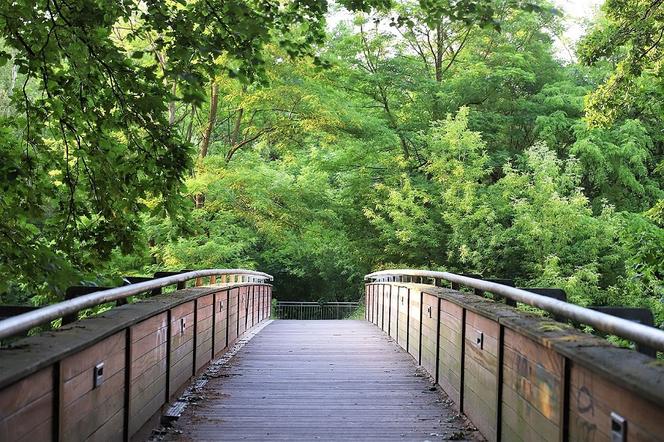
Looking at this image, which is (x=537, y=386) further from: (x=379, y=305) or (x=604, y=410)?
(x=379, y=305)

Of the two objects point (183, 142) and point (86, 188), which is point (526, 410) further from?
point (86, 188)

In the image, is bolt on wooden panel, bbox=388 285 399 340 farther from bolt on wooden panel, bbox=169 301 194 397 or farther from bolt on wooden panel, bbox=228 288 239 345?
bolt on wooden panel, bbox=169 301 194 397

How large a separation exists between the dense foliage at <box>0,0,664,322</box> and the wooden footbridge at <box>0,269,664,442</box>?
1.26 metres

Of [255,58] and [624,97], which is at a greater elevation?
[624,97]

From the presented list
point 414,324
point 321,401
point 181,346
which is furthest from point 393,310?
point 181,346

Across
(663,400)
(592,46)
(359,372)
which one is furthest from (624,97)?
(663,400)

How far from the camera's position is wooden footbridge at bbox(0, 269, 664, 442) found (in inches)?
98.0

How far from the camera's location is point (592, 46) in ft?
33.2

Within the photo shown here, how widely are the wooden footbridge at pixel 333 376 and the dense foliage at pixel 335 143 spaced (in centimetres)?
126

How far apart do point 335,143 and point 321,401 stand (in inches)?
523

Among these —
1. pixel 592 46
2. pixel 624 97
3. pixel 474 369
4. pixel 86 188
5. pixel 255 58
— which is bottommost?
pixel 474 369

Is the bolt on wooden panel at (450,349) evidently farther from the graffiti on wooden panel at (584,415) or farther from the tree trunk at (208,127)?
the tree trunk at (208,127)

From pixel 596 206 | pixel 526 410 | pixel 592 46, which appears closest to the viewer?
pixel 526 410

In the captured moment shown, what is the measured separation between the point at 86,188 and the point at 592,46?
25.4ft
